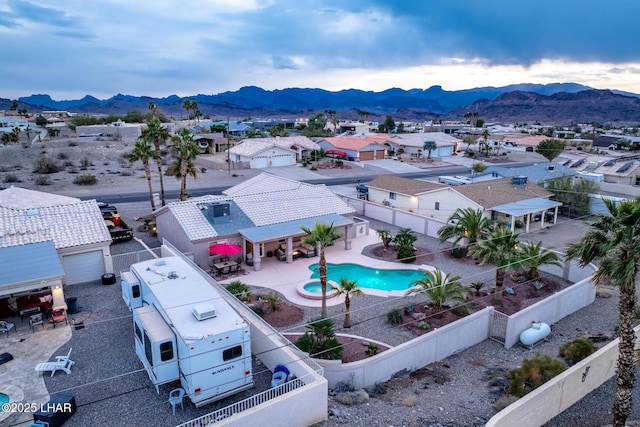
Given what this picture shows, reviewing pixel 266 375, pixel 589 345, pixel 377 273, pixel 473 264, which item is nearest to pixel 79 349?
pixel 266 375

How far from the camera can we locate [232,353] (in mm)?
13469

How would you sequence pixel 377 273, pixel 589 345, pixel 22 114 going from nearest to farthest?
pixel 589 345
pixel 377 273
pixel 22 114

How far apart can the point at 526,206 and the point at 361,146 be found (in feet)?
144

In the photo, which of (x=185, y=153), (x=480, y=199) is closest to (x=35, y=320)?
(x=185, y=153)

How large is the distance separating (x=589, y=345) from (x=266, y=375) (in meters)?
13.1

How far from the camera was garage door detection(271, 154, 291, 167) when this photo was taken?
71500 mm

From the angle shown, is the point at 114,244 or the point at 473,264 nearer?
the point at 473,264

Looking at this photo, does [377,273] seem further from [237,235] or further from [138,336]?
[138,336]

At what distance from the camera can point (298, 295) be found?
2348cm

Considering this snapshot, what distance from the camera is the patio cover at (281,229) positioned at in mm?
26625

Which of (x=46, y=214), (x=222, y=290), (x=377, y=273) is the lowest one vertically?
(x=377, y=273)

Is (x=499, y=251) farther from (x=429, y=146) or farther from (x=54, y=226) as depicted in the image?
(x=429, y=146)

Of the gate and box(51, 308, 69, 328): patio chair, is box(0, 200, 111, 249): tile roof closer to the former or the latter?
box(51, 308, 69, 328): patio chair

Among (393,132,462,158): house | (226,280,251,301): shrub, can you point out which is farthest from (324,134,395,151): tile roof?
(226,280,251,301): shrub
